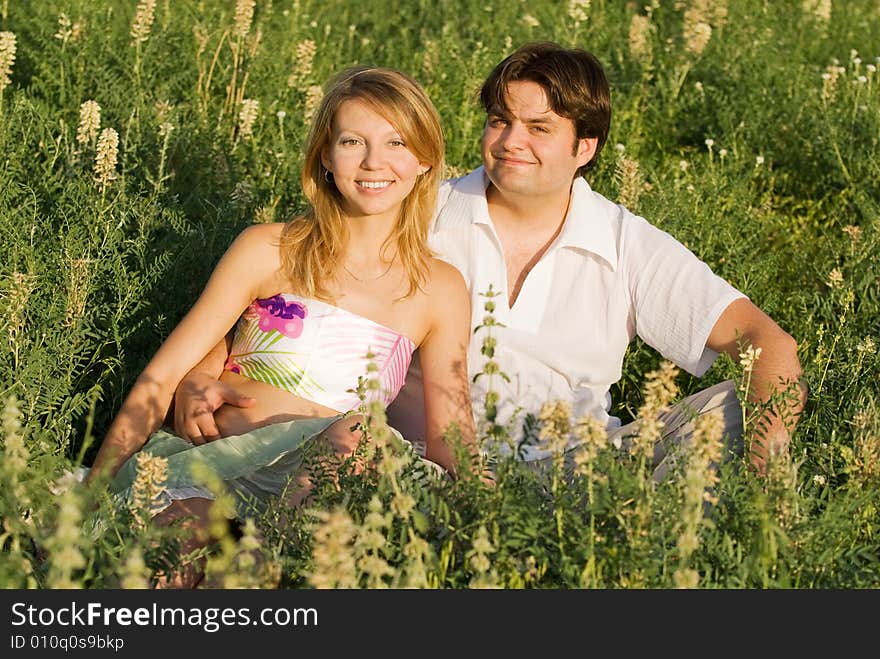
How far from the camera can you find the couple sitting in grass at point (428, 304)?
3775 millimetres

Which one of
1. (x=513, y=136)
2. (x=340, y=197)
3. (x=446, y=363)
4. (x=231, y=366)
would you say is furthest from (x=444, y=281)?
(x=231, y=366)

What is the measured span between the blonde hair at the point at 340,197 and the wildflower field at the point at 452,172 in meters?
0.64

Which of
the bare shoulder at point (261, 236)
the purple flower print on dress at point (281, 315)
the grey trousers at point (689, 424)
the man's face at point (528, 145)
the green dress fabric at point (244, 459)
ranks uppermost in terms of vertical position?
the man's face at point (528, 145)

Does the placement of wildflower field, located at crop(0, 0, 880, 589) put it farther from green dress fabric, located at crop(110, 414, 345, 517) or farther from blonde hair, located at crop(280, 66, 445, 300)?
blonde hair, located at crop(280, 66, 445, 300)

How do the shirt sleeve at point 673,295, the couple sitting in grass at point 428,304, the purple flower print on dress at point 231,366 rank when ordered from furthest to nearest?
1. the shirt sleeve at point 673,295
2. the purple flower print on dress at point 231,366
3. the couple sitting in grass at point 428,304

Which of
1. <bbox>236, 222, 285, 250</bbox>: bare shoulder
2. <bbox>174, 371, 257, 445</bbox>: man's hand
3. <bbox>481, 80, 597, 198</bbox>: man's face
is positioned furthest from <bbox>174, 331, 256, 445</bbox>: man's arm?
<bbox>481, 80, 597, 198</bbox>: man's face

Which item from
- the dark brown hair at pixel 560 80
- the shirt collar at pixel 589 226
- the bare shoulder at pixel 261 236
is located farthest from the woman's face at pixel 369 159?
the shirt collar at pixel 589 226

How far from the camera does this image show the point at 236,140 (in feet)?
19.4

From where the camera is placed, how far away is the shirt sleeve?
4.19 meters

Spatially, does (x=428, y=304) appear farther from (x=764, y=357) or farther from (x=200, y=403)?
(x=764, y=357)

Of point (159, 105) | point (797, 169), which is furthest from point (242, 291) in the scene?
point (797, 169)

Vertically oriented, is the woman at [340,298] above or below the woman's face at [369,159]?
below

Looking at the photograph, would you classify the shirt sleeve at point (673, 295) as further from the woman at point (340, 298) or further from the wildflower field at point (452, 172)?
the woman at point (340, 298)

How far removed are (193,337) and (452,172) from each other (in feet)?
6.20
